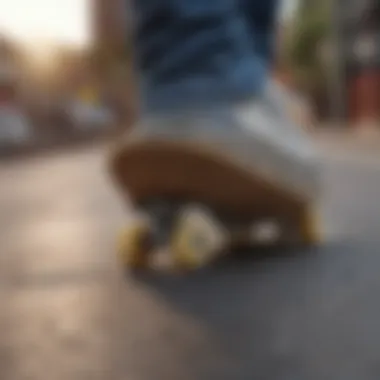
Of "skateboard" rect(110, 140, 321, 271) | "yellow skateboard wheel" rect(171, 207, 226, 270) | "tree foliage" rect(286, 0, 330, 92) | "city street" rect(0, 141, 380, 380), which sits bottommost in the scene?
"city street" rect(0, 141, 380, 380)

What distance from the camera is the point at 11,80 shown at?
115 inches

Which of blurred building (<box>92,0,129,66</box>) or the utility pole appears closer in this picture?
blurred building (<box>92,0,129,66</box>)

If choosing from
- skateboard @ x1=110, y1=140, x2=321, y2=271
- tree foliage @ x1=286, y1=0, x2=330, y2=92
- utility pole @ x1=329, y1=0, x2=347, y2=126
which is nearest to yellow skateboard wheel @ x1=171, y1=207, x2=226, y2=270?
skateboard @ x1=110, y1=140, x2=321, y2=271

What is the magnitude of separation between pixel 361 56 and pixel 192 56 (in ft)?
11.1

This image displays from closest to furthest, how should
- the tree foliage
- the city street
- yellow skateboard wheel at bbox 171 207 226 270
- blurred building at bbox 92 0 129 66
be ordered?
the city street
yellow skateboard wheel at bbox 171 207 226 270
blurred building at bbox 92 0 129 66
the tree foliage

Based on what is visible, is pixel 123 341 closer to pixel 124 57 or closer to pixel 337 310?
pixel 337 310

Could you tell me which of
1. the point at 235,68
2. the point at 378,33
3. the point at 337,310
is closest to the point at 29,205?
the point at 235,68

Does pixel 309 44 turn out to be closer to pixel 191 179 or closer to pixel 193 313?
pixel 191 179

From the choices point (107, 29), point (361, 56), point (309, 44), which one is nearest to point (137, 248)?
point (107, 29)

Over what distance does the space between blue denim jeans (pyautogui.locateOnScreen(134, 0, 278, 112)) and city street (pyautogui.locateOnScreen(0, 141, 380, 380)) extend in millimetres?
130

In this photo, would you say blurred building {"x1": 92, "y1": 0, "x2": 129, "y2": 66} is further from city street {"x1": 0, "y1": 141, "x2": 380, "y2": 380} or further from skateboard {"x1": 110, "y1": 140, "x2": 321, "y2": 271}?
skateboard {"x1": 110, "y1": 140, "x2": 321, "y2": 271}

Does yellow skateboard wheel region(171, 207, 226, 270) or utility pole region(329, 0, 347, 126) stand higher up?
utility pole region(329, 0, 347, 126)

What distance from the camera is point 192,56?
74cm

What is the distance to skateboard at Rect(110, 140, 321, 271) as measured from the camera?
0.70m
